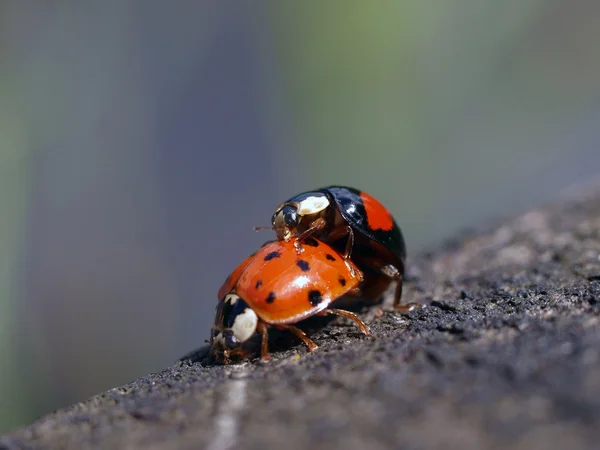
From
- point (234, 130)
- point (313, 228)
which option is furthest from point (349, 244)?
point (234, 130)

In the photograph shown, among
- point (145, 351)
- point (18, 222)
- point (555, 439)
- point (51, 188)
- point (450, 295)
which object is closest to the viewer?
point (555, 439)

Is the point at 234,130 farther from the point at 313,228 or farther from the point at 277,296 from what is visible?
the point at 277,296

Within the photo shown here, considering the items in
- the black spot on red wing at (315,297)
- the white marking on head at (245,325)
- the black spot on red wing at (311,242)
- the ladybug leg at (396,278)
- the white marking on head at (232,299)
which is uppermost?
the black spot on red wing at (311,242)

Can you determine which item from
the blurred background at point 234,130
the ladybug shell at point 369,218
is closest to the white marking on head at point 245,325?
the ladybug shell at point 369,218

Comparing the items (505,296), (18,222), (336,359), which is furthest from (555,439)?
(18,222)

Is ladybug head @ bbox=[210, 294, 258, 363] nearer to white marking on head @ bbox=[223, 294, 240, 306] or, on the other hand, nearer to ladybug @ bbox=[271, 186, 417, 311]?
white marking on head @ bbox=[223, 294, 240, 306]

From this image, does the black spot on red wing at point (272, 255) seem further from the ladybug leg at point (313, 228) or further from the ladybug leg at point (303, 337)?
the ladybug leg at point (303, 337)

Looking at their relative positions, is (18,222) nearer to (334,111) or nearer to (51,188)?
(51,188)
